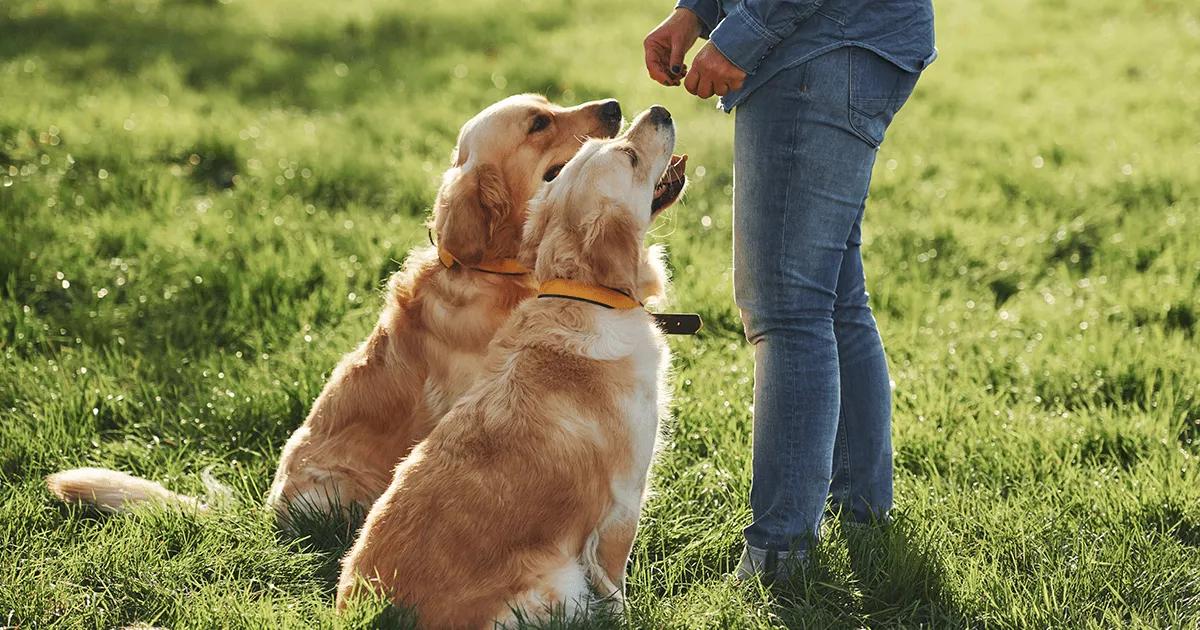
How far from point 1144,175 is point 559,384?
4938 millimetres

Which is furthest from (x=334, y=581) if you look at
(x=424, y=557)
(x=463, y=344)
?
(x=463, y=344)

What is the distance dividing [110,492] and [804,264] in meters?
2.31

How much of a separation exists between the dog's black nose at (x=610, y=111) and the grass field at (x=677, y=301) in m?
1.11

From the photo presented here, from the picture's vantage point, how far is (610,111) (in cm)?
408

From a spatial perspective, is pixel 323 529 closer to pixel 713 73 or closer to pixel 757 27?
pixel 713 73

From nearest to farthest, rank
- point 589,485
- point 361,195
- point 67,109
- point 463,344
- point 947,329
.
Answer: point 589,485
point 463,344
point 947,329
point 361,195
point 67,109

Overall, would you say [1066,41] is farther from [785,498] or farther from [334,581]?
[334,581]

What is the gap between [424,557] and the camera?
Answer: 283 centimetres

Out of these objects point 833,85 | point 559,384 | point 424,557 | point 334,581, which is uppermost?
point 833,85

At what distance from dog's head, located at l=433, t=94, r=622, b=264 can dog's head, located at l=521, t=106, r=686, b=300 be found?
1.33ft

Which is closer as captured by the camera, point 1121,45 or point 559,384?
point 559,384

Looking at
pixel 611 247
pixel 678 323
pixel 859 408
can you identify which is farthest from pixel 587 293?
pixel 859 408

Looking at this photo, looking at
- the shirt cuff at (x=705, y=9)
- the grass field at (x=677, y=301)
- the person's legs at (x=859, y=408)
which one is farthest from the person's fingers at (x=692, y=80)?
the grass field at (x=677, y=301)

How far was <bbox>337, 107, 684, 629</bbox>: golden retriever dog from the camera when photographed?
2846mm
